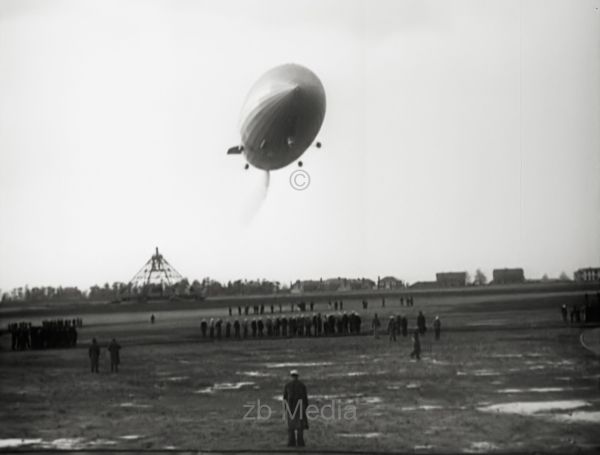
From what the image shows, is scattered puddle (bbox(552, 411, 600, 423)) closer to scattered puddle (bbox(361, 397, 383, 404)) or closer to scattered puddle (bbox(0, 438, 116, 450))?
scattered puddle (bbox(361, 397, 383, 404))

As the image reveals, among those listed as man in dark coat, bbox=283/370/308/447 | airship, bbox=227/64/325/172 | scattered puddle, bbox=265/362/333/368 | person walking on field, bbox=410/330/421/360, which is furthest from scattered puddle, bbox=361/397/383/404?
airship, bbox=227/64/325/172

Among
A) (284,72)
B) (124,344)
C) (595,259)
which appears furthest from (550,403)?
(124,344)

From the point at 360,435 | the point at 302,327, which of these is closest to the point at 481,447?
the point at 360,435

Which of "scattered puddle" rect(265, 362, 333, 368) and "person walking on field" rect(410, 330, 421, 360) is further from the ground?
"person walking on field" rect(410, 330, 421, 360)

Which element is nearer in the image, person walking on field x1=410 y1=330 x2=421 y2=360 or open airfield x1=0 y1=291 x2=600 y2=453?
open airfield x1=0 y1=291 x2=600 y2=453

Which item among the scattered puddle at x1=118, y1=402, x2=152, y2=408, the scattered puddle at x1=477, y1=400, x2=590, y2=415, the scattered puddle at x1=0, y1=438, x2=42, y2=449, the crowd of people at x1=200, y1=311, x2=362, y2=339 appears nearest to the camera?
the scattered puddle at x1=0, y1=438, x2=42, y2=449

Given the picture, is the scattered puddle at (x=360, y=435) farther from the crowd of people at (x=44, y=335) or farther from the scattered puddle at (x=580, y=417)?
the crowd of people at (x=44, y=335)

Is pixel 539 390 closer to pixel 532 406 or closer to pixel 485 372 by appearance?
pixel 532 406
